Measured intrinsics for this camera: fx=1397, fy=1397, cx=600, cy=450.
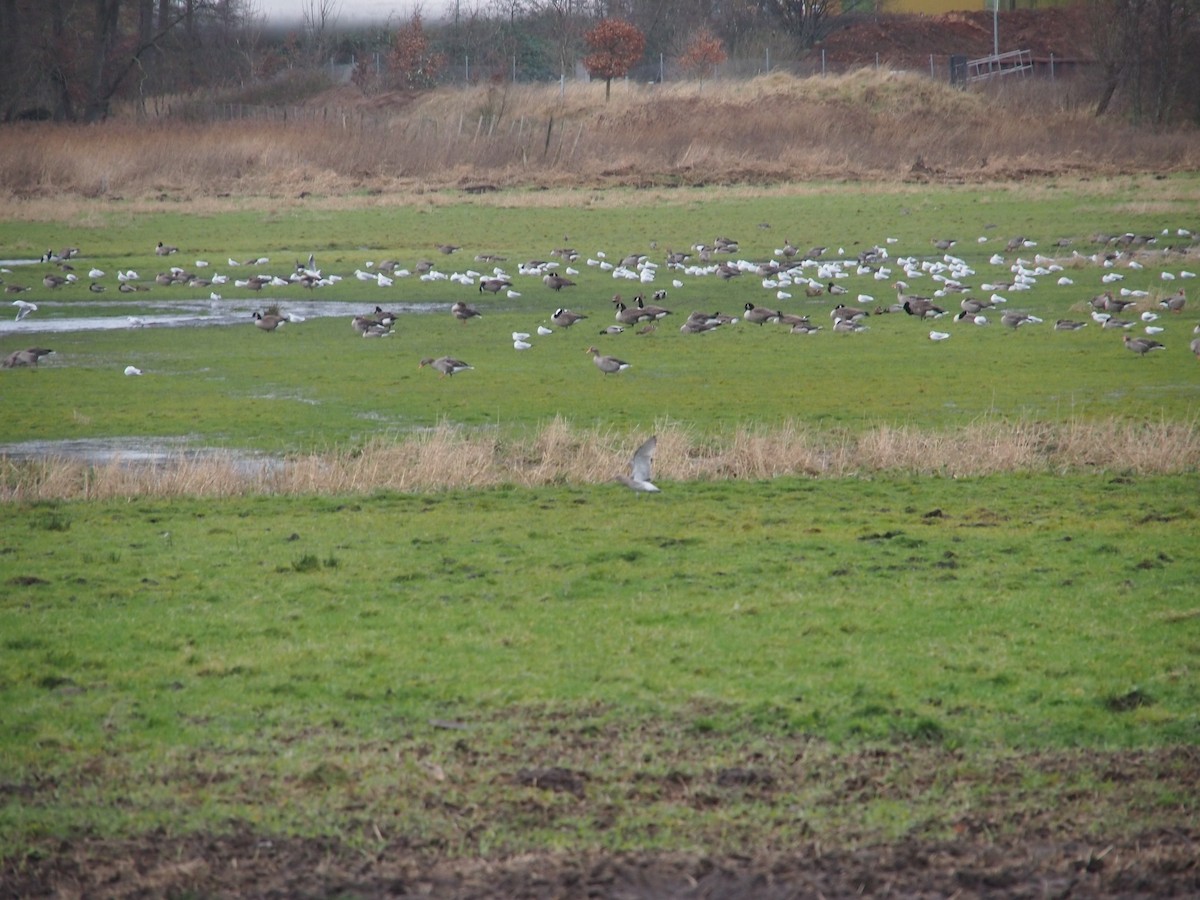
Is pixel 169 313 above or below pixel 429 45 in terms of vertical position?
below

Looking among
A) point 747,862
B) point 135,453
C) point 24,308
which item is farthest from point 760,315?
point 747,862

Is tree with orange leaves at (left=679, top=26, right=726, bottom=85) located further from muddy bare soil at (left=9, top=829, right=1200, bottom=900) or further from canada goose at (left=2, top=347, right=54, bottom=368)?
muddy bare soil at (left=9, top=829, right=1200, bottom=900)

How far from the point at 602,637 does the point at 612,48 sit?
69.4 metres

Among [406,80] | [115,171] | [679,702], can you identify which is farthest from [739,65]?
[679,702]

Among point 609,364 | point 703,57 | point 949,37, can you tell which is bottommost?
point 609,364

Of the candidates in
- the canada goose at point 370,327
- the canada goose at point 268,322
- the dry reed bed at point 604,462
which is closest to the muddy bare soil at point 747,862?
the dry reed bed at point 604,462

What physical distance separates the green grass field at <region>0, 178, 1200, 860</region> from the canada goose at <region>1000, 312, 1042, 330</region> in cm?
533

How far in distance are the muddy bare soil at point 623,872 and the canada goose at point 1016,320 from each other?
22140 millimetres

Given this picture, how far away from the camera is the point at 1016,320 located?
2769cm

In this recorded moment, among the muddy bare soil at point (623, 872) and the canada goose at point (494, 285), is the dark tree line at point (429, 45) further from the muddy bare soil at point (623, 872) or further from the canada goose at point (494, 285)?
the muddy bare soil at point (623, 872)

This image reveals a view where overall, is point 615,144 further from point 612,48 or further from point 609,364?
point 609,364

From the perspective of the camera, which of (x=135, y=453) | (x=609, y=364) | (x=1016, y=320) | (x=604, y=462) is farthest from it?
(x=1016, y=320)

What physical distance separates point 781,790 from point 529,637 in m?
2.86

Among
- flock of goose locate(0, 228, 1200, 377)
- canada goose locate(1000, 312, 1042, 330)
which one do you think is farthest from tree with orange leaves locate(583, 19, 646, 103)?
canada goose locate(1000, 312, 1042, 330)
